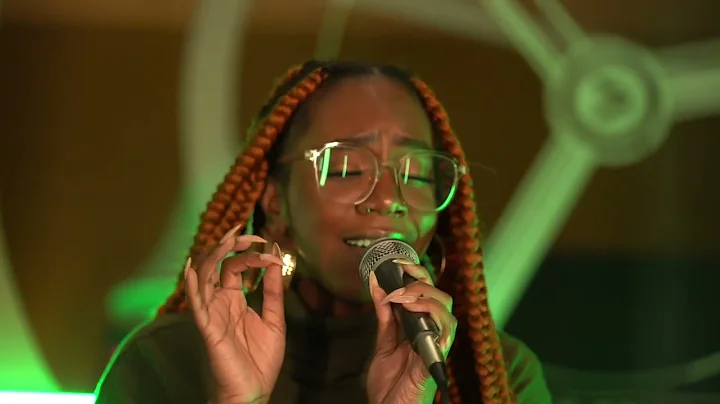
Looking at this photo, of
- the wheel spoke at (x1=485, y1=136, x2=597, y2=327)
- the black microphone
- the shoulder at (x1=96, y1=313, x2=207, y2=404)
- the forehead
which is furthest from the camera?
the wheel spoke at (x1=485, y1=136, x2=597, y2=327)

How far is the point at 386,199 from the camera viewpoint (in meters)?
0.93

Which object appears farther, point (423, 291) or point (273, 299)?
point (273, 299)

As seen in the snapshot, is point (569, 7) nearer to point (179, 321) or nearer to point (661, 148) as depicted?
point (661, 148)

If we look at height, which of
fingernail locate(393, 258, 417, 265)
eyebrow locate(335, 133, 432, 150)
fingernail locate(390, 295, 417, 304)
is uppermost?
eyebrow locate(335, 133, 432, 150)

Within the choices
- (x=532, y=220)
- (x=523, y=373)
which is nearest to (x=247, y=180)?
(x=523, y=373)

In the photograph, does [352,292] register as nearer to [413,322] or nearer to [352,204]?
[352,204]

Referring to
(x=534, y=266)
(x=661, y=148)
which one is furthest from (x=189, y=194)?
(x=661, y=148)

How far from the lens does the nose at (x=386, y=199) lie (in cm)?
93

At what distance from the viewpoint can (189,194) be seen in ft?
5.28

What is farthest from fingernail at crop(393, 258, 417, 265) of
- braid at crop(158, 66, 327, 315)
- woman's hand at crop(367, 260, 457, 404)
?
braid at crop(158, 66, 327, 315)

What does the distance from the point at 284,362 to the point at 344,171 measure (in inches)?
11.2

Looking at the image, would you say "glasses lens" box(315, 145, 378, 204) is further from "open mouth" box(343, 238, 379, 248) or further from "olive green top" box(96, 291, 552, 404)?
"olive green top" box(96, 291, 552, 404)

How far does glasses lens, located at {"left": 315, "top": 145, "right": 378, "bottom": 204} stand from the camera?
0.94 metres

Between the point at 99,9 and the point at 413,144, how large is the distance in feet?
3.58
